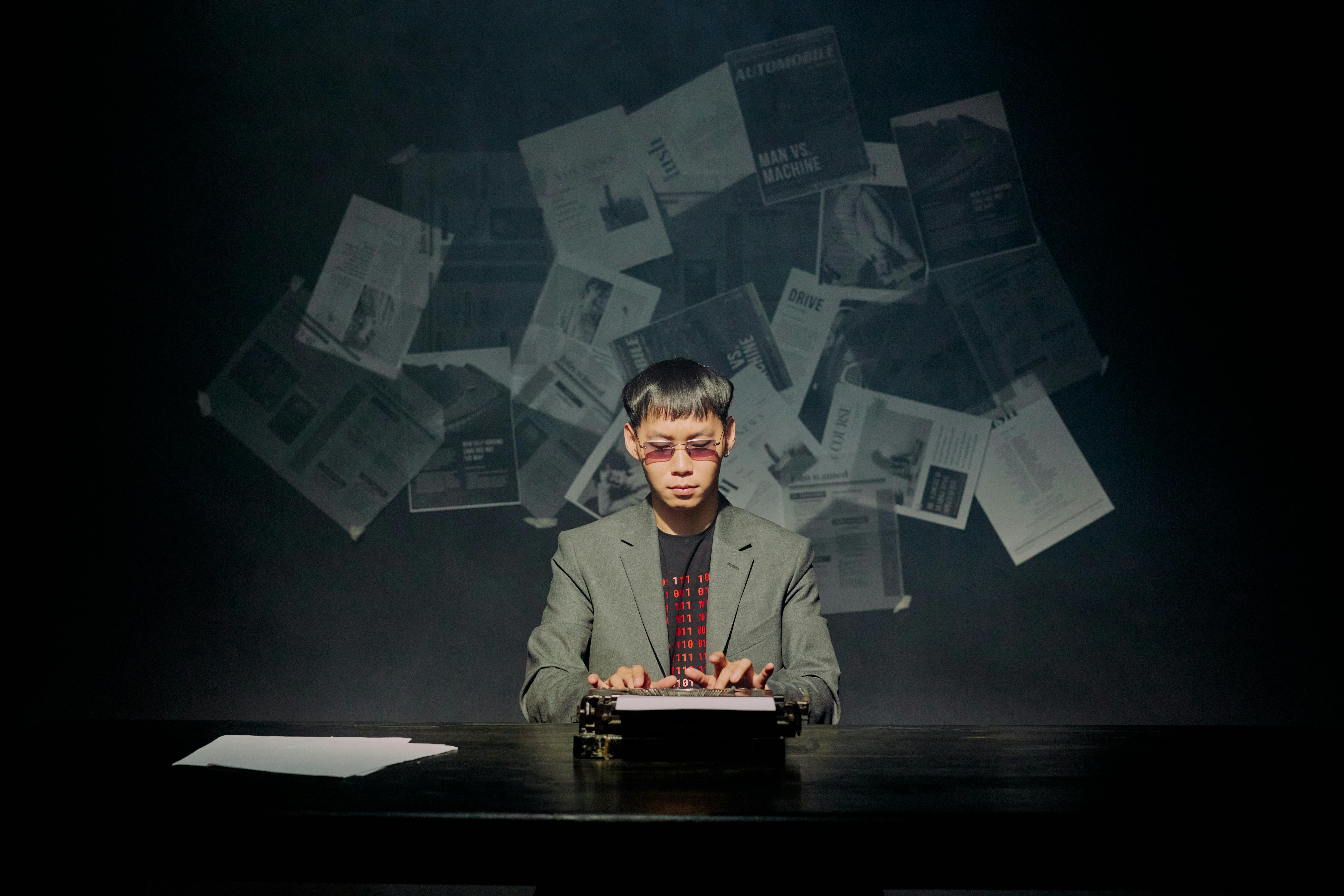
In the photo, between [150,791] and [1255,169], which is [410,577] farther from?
[1255,169]

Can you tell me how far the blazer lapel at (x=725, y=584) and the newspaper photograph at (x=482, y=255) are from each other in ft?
3.30

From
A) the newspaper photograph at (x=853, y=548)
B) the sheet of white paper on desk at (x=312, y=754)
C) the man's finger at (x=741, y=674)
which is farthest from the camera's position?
the newspaper photograph at (x=853, y=548)

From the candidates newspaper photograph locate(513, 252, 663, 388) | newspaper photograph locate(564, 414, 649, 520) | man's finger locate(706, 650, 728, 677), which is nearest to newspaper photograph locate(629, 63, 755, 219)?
newspaper photograph locate(513, 252, 663, 388)

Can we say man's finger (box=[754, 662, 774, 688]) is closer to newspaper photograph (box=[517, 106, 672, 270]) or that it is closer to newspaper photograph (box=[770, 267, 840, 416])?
newspaper photograph (box=[770, 267, 840, 416])

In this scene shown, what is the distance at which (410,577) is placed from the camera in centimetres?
267

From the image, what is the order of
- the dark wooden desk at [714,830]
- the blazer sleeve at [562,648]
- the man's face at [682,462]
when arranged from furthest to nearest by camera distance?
the man's face at [682,462]
the blazer sleeve at [562,648]
the dark wooden desk at [714,830]

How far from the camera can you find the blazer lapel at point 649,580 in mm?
1865

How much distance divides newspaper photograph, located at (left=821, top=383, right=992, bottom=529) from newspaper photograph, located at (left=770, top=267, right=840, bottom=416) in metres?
0.14

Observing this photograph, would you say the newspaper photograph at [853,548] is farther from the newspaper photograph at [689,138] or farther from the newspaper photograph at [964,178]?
the newspaper photograph at [689,138]

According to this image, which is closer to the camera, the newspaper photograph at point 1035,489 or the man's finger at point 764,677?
the man's finger at point 764,677

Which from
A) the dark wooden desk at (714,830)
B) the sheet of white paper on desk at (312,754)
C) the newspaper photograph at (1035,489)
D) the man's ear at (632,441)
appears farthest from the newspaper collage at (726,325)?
the dark wooden desk at (714,830)

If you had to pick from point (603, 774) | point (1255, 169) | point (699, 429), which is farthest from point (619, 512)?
point (1255, 169)

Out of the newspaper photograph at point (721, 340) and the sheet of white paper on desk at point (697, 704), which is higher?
the newspaper photograph at point (721, 340)

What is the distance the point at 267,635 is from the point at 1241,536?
8.38 feet
